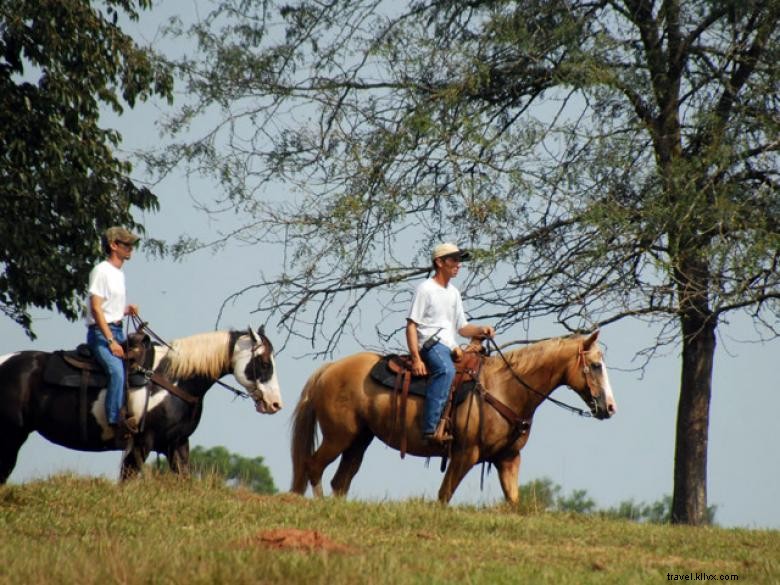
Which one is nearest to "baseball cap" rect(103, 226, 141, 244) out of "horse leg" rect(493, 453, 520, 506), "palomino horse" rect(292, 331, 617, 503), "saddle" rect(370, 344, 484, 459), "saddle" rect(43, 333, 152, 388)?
"saddle" rect(43, 333, 152, 388)

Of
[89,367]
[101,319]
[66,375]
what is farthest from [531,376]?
[66,375]

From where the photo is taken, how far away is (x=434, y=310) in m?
13.6

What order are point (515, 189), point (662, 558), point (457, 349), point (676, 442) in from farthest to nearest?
1. point (676, 442)
2. point (515, 189)
3. point (457, 349)
4. point (662, 558)

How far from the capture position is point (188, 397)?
46.0 feet

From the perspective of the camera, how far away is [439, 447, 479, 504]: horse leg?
46.1 ft

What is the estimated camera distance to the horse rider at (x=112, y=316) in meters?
13.2

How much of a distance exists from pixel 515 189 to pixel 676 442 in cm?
440

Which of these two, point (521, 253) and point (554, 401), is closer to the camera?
point (554, 401)

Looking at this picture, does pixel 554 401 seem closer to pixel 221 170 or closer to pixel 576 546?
pixel 576 546

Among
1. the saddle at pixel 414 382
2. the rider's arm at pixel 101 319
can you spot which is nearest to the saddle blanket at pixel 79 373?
the rider's arm at pixel 101 319

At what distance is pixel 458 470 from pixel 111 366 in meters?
3.75

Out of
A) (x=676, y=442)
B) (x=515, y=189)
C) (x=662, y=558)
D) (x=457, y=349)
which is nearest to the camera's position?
(x=662, y=558)

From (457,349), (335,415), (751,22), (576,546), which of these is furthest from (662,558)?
(751,22)

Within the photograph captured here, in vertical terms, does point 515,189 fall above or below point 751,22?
below
